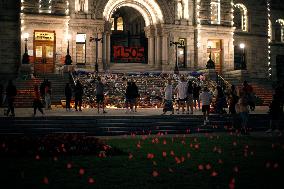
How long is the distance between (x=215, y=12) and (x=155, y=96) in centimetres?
1477

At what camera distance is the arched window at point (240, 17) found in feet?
145

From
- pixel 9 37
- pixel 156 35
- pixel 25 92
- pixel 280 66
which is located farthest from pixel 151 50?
pixel 280 66

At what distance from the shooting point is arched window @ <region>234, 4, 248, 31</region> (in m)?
44.2

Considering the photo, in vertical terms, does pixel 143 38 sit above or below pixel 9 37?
above

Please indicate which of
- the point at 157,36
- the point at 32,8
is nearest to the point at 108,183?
the point at 32,8

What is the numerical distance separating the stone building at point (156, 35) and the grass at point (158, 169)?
23.1 metres

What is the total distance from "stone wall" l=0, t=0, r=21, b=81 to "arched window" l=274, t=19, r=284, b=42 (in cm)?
2819

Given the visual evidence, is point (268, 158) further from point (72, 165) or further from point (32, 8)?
point (32, 8)

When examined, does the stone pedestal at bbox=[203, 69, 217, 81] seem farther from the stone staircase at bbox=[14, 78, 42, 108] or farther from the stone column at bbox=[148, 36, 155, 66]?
the stone staircase at bbox=[14, 78, 42, 108]

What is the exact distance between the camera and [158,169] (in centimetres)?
998

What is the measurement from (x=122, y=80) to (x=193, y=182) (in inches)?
911

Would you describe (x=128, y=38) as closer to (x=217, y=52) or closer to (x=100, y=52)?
(x=100, y=52)

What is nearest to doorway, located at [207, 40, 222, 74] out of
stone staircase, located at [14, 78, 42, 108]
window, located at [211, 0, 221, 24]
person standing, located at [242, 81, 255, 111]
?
window, located at [211, 0, 221, 24]

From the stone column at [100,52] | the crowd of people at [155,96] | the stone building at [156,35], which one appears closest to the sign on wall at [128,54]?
the stone building at [156,35]
